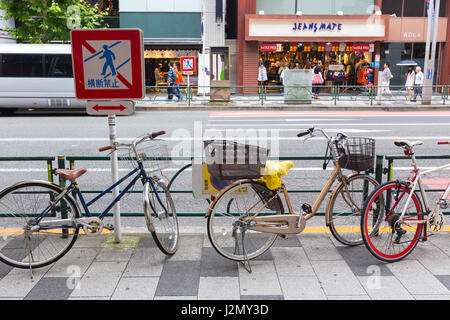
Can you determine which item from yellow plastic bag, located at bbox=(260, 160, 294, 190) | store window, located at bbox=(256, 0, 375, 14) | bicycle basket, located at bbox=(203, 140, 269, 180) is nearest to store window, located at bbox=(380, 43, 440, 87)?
store window, located at bbox=(256, 0, 375, 14)

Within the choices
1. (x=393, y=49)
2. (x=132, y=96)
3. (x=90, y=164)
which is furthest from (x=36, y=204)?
(x=393, y=49)

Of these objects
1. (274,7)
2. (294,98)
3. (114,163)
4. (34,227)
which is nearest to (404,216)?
(114,163)

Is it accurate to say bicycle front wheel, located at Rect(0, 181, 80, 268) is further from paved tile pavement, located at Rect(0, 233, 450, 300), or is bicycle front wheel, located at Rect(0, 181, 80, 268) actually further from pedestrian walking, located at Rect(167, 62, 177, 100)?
pedestrian walking, located at Rect(167, 62, 177, 100)

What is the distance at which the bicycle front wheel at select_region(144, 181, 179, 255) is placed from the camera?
389 cm

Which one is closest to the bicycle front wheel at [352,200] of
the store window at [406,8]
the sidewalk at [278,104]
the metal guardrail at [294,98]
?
the sidewalk at [278,104]

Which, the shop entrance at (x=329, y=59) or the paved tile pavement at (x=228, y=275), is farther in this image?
the shop entrance at (x=329, y=59)

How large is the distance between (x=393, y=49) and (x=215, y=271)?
26.2 meters

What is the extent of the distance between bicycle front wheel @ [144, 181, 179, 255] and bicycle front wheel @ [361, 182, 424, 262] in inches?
74.1

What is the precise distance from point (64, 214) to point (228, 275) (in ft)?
5.88

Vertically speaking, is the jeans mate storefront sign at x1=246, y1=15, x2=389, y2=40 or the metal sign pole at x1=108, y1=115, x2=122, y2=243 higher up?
the jeans mate storefront sign at x1=246, y1=15, x2=389, y2=40

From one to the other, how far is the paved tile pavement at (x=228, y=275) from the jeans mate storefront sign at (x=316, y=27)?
22001 mm

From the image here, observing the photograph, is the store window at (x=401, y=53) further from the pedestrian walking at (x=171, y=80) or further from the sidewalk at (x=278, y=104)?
the pedestrian walking at (x=171, y=80)

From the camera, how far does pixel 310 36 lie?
82.4ft

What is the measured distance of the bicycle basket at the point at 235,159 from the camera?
392 centimetres
